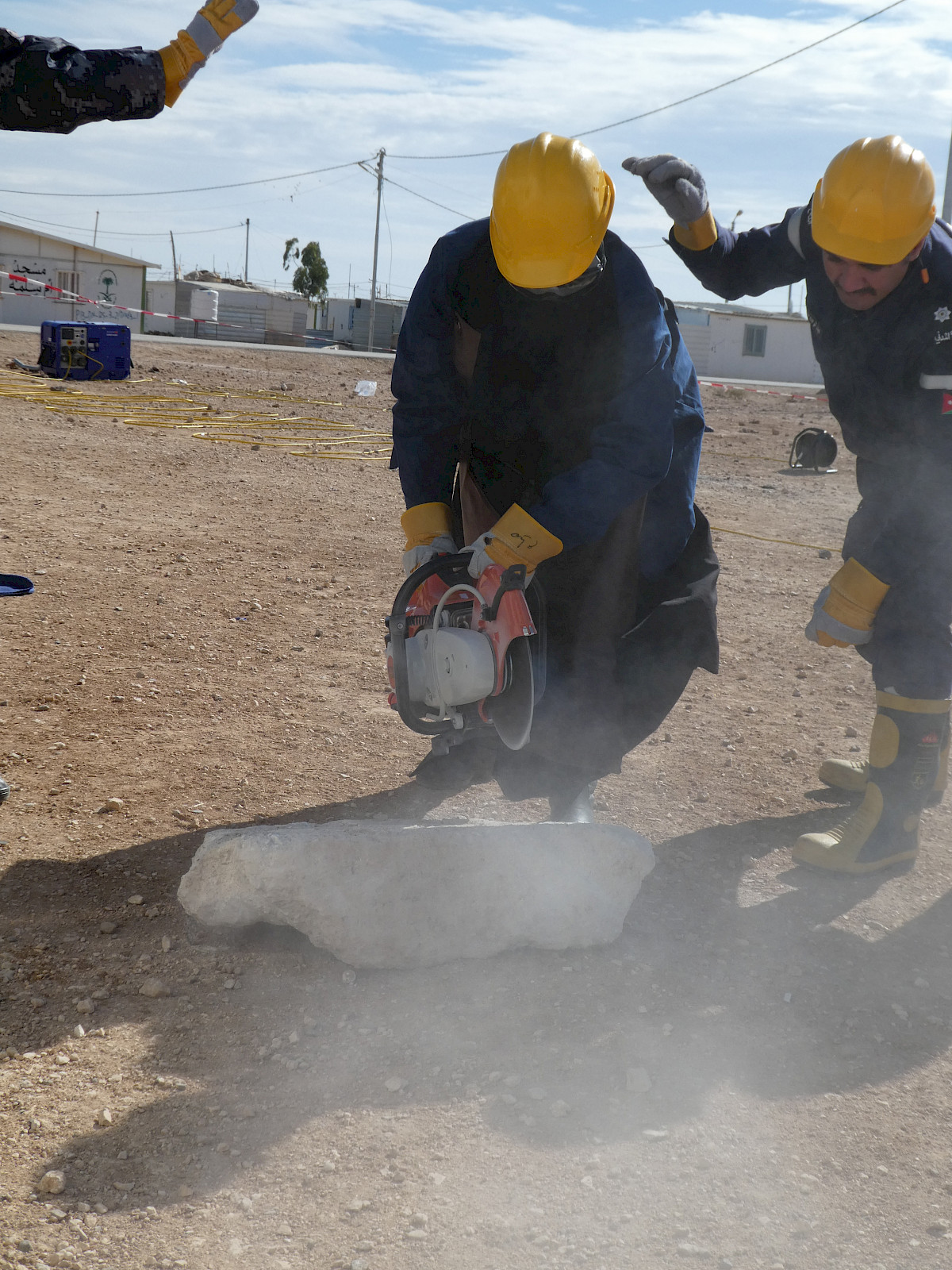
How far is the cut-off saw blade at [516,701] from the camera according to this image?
256 cm

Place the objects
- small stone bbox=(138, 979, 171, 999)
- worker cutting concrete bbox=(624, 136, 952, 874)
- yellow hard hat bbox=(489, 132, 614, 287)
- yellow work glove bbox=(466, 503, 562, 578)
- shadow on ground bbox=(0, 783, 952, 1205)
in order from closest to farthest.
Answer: shadow on ground bbox=(0, 783, 952, 1205) → small stone bbox=(138, 979, 171, 999) → yellow hard hat bbox=(489, 132, 614, 287) → yellow work glove bbox=(466, 503, 562, 578) → worker cutting concrete bbox=(624, 136, 952, 874)

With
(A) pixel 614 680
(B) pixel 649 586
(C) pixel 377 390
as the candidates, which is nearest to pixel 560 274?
(B) pixel 649 586

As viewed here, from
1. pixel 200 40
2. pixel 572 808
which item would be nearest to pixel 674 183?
pixel 200 40

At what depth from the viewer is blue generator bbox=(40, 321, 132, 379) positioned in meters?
14.2

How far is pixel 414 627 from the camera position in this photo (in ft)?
8.72

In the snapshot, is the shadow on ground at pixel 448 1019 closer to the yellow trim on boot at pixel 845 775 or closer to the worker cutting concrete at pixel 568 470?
the worker cutting concrete at pixel 568 470

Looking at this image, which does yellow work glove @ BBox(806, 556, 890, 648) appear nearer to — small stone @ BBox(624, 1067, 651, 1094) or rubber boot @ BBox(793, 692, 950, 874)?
rubber boot @ BBox(793, 692, 950, 874)

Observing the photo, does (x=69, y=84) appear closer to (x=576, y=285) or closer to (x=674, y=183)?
(x=576, y=285)

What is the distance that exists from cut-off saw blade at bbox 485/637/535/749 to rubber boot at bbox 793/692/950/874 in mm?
934

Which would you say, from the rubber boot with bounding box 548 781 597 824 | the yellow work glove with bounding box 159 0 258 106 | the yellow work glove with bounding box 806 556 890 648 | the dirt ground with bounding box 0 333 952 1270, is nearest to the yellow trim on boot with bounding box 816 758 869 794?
the dirt ground with bounding box 0 333 952 1270

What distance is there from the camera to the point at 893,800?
116 inches

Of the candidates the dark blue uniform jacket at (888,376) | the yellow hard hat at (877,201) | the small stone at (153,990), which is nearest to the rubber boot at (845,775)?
the dark blue uniform jacket at (888,376)

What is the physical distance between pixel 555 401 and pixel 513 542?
1.63 ft

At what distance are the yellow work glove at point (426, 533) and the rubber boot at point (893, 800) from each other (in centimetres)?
130
